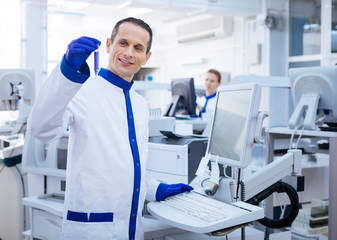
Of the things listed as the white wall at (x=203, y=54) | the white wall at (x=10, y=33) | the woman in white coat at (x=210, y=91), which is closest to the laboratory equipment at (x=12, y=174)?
the white wall at (x=10, y=33)

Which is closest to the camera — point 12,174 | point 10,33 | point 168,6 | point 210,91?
point 12,174

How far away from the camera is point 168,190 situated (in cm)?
168

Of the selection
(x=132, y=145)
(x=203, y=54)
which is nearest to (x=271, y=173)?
(x=132, y=145)

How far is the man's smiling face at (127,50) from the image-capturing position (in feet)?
4.94

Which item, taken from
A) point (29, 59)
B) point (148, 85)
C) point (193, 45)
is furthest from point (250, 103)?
point (193, 45)

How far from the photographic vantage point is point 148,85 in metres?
3.97

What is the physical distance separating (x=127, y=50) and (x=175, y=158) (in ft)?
2.03

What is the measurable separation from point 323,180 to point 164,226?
1.72 m

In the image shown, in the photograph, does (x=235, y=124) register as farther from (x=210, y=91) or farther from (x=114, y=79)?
(x=210, y=91)

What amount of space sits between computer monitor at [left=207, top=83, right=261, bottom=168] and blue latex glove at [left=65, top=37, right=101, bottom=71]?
61 cm

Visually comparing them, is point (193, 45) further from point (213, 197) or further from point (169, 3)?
point (213, 197)

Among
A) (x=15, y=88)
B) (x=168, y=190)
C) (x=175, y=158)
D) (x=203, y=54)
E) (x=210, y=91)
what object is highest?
(x=203, y=54)

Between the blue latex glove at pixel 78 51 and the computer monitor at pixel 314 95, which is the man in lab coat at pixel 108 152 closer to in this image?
the blue latex glove at pixel 78 51

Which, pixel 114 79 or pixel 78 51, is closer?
pixel 78 51
